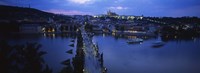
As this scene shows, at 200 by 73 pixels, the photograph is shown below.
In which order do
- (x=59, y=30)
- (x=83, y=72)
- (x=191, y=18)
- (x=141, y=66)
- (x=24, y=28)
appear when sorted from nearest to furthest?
1. (x=83, y=72)
2. (x=141, y=66)
3. (x=24, y=28)
4. (x=59, y=30)
5. (x=191, y=18)

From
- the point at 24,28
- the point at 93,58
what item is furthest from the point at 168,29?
the point at 93,58

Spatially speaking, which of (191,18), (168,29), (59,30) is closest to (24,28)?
(59,30)

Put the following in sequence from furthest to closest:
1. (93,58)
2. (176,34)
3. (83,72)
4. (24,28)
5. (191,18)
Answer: (191,18), (176,34), (24,28), (93,58), (83,72)

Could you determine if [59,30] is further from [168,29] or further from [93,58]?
[93,58]

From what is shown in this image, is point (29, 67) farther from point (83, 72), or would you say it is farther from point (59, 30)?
point (59, 30)

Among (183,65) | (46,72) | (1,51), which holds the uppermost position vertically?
(1,51)

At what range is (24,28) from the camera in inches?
1400

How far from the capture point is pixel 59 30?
41.5 meters

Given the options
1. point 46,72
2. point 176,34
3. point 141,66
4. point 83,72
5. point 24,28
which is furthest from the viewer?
point 176,34

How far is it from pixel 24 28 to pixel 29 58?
102ft

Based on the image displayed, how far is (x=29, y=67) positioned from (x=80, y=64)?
543 cm

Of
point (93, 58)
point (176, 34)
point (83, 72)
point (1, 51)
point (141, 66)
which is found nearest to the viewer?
point (1, 51)

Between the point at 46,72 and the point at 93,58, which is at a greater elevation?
the point at 46,72

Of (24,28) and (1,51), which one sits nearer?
(1,51)
